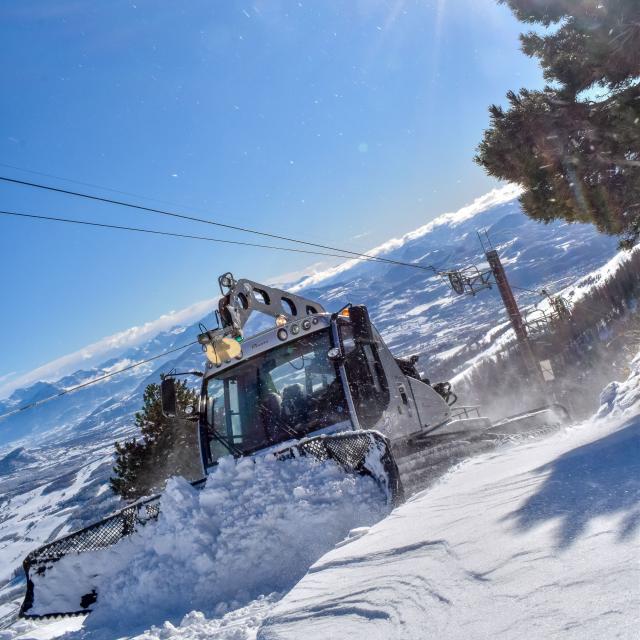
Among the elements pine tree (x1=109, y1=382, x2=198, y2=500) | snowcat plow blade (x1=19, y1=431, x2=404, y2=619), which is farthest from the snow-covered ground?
pine tree (x1=109, y1=382, x2=198, y2=500)

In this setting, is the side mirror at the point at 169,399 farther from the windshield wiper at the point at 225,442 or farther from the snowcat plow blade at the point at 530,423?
the snowcat plow blade at the point at 530,423

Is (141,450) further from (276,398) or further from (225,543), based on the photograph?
(225,543)

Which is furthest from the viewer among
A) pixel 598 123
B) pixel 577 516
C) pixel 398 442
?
pixel 598 123

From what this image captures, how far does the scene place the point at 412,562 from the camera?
2.74 meters

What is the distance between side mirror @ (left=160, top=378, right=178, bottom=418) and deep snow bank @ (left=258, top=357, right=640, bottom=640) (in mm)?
5236

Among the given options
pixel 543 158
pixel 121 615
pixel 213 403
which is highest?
pixel 543 158

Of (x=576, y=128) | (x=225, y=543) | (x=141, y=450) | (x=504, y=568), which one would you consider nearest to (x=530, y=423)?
(x=576, y=128)

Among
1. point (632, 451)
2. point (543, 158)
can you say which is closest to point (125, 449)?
point (543, 158)

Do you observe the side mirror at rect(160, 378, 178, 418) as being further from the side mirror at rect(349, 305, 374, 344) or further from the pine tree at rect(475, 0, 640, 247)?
the pine tree at rect(475, 0, 640, 247)

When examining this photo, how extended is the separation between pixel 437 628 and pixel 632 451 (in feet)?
7.27

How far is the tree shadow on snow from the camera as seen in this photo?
2309mm

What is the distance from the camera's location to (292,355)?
313 inches

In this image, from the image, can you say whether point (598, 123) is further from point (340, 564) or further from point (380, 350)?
point (340, 564)

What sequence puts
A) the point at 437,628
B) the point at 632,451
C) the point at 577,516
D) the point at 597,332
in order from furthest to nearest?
the point at 597,332 < the point at 632,451 < the point at 577,516 < the point at 437,628
